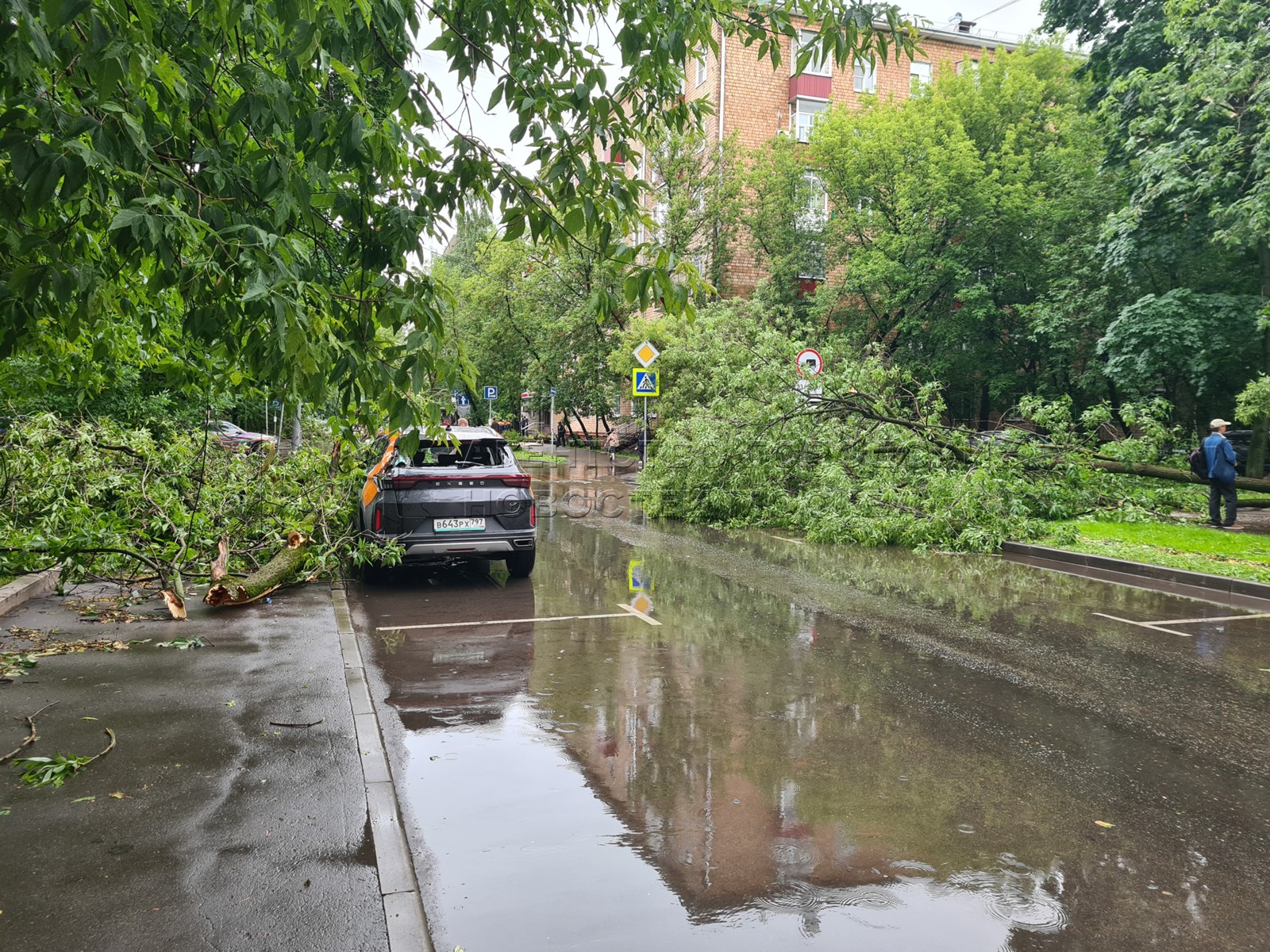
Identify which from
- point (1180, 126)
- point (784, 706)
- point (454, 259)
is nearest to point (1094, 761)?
point (784, 706)

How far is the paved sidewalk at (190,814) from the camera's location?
338cm

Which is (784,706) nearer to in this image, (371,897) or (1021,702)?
(1021,702)

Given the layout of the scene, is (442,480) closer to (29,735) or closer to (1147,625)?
(29,735)

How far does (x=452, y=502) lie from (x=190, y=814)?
6642mm

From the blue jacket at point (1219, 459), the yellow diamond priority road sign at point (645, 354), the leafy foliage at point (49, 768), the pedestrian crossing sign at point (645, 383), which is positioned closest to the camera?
the leafy foliage at point (49, 768)

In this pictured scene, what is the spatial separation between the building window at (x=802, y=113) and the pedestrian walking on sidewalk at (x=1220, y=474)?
26374mm

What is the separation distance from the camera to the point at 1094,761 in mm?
5316

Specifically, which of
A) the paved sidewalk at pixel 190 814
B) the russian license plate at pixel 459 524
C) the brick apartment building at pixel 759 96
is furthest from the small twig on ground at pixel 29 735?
the brick apartment building at pixel 759 96

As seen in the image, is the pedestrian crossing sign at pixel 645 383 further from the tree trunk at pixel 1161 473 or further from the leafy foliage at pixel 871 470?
the tree trunk at pixel 1161 473

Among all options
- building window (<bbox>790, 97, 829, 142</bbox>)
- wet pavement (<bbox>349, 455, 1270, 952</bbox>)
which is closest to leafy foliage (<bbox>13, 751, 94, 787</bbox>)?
wet pavement (<bbox>349, 455, 1270, 952</bbox>)

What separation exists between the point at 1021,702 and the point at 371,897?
4589 mm

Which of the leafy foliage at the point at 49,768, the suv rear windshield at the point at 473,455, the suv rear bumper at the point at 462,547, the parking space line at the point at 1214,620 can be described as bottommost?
the parking space line at the point at 1214,620

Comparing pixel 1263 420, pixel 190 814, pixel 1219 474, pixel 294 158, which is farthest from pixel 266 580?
pixel 1263 420

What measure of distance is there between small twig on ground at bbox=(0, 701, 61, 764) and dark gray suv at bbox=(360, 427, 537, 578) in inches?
197
